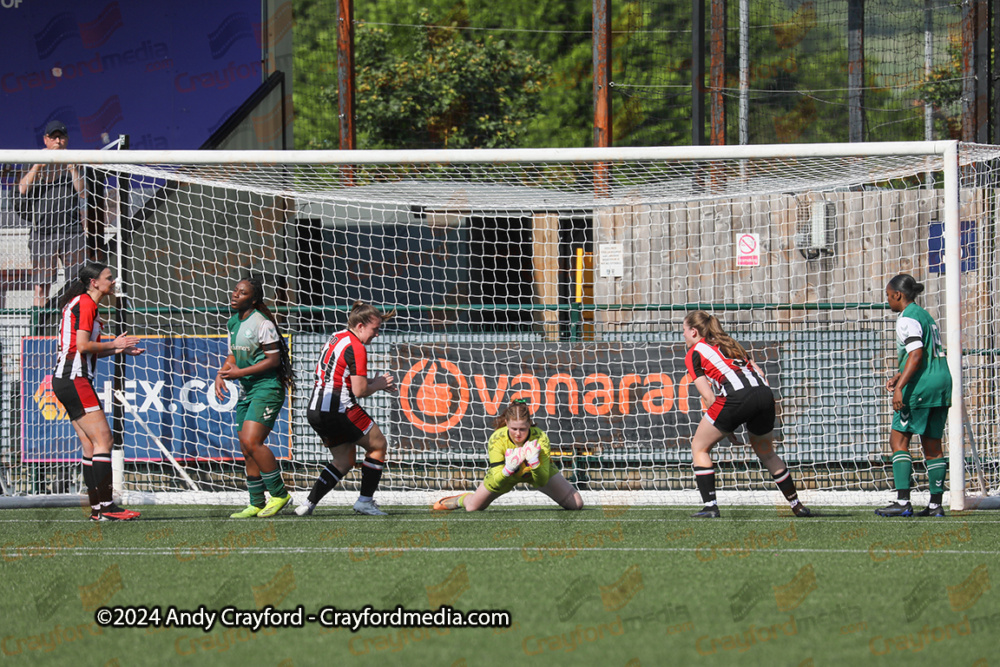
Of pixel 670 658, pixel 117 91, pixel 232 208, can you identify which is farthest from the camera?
pixel 117 91

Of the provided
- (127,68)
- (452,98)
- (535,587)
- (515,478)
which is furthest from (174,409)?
(452,98)

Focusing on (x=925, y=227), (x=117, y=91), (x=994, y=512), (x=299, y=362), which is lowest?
(x=994, y=512)

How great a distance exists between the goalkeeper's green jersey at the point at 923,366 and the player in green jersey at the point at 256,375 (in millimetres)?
4302

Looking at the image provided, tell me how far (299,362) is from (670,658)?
6.96 metres

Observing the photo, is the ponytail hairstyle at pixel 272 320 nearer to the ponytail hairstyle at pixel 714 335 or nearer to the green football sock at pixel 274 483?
the green football sock at pixel 274 483

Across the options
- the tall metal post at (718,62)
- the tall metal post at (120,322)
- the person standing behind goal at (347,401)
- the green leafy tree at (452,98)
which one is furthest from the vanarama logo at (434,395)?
the green leafy tree at (452,98)

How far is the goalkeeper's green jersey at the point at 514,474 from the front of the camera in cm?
792

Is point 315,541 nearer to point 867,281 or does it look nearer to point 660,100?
point 867,281

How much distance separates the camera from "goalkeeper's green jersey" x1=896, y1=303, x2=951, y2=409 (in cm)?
755

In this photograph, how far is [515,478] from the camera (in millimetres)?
7906

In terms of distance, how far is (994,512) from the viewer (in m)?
8.12

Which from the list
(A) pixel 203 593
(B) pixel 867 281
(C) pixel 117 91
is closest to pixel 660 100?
(C) pixel 117 91

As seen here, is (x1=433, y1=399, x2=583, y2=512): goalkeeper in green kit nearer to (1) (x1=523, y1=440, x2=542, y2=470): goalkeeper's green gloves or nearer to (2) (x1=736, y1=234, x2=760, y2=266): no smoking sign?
(1) (x1=523, y1=440, x2=542, y2=470): goalkeeper's green gloves

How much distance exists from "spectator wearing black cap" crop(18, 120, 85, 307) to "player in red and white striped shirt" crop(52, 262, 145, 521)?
1955mm
